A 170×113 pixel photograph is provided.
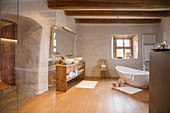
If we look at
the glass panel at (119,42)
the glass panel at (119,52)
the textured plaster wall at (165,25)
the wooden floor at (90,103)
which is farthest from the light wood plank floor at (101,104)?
the glass panel at (119,42)

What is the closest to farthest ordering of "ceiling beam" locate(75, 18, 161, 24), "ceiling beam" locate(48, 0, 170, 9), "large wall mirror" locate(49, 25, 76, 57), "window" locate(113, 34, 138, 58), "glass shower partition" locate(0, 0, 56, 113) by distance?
1. "glass shower partition" locate(0, 0, 56, 113)
2. "ceiling beam" locate(48, 0, 170, 9)
3. "large wall mirror" locate(49, 25, 76, 57)
4. "ceiling beam" locate(75, 18, 161, 24)
5. "window" locate(113, 34, 138, 58)

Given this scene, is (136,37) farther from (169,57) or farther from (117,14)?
(169,57)

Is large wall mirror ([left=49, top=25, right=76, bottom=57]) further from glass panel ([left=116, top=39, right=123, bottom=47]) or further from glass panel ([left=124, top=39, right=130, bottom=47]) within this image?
glass panel ([left=124, top=39, right=130, bottom=47])

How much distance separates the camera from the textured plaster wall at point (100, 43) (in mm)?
6047

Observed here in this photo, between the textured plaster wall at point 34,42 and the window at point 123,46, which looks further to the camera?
the window at point 123,46

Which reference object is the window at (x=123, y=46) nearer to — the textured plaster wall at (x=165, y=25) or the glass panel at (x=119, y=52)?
the glass panel at (x=119, y=52)

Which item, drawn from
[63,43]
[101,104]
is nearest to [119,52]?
[63,43]

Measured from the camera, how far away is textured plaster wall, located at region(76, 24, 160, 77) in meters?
6.05

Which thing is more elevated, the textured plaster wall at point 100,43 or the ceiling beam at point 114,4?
the ceiling beam at point 114,4

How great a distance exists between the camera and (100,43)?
621 cm

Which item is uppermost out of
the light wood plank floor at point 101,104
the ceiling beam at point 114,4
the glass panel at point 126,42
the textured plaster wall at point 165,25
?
the ceiling beam at point 114,4

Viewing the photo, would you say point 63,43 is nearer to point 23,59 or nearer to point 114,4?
point 114,4

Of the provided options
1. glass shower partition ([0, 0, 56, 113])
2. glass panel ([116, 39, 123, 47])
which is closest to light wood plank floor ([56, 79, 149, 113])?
glass shower partition ([0, 0, 56, 113])

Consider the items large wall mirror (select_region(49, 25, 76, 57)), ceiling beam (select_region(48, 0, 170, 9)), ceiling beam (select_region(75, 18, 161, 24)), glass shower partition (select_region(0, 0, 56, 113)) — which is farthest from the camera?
ceiling beam (select_region(75, 18, 161, 24))
